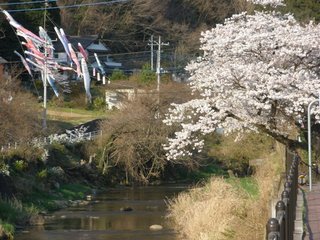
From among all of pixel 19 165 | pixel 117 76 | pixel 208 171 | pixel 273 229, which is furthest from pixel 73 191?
pixel 273 229

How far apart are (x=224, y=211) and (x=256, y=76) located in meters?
5.71

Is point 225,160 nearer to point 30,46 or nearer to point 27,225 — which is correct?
point 30,46

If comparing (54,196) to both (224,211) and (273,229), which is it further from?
(273,229)

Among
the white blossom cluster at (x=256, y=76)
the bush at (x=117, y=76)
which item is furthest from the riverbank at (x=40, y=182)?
the bush at (x=117, y=76)

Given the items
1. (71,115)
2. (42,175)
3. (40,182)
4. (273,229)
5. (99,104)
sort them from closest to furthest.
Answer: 1. (273,229)
2. (40,182)
3. (42,175)
4. (71,115)
5. (99,104)

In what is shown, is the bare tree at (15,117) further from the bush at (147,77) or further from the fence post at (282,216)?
the fence post at (282,216)

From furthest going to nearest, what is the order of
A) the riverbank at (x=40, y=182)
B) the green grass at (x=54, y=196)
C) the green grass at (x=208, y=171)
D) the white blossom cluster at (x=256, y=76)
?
the green grass at (x=208, y=171) < the green grass at (x=54, y=196) < the riverbank at (x=40, y=182) < the white blossom cluster at (x=256, y=76)

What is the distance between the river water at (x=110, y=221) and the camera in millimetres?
27719

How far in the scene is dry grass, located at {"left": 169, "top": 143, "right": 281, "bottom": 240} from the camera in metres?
16.3

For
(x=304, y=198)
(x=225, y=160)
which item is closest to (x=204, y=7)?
(x=225, y=160)

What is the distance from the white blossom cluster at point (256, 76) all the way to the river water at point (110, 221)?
368 cm

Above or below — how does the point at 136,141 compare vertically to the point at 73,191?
above

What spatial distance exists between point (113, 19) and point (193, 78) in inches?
2296

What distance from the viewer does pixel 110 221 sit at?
32.0m
